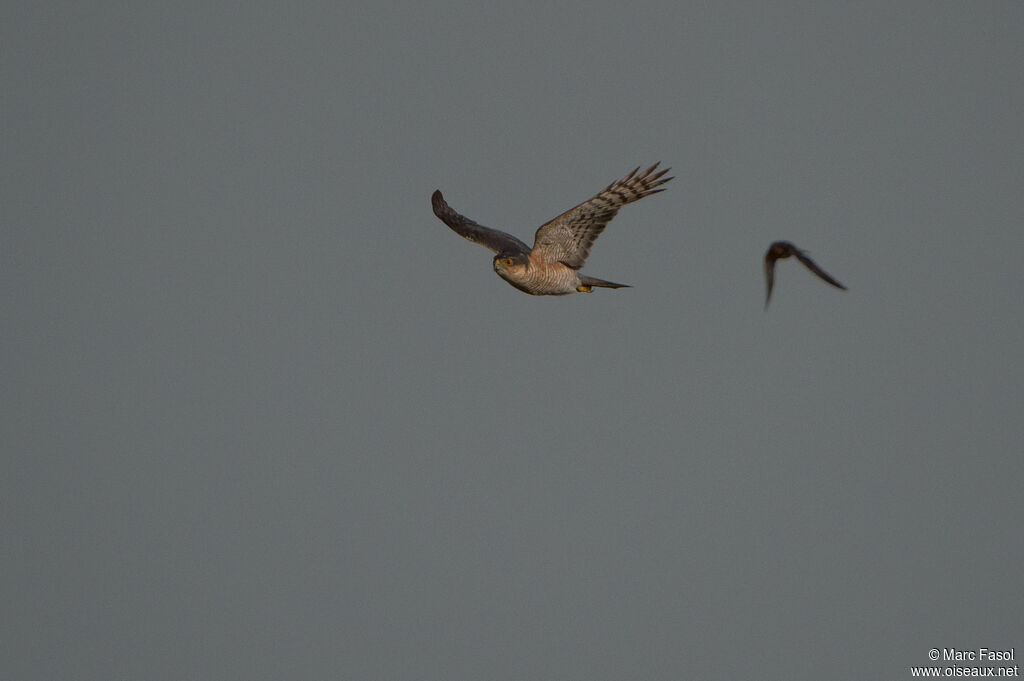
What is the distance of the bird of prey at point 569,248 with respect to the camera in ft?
47.6

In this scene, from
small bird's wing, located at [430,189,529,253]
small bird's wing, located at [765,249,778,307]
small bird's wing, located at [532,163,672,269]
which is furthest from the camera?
small bird's wing, located at [430,189,529,253]

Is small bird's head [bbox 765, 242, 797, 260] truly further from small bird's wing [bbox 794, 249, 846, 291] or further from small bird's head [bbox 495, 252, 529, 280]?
small bird's head [bbox 495, 252, 529, 280]

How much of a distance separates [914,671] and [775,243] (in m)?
10.7

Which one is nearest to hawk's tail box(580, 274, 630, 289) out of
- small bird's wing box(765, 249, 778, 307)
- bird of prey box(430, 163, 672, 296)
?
bird of prey box(430, 163, 672, 296)

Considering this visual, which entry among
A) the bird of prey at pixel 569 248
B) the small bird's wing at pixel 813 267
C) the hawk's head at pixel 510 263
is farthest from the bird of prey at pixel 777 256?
the hawk's head at pixel 510 263

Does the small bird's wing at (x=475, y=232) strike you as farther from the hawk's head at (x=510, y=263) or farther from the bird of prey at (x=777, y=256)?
the bird of prey at (x=777, y=256)

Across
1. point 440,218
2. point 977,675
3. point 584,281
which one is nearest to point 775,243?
point 584,281

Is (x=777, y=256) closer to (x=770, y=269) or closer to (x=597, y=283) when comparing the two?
(x=770, y=269)

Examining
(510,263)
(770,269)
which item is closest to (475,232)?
(510,263)

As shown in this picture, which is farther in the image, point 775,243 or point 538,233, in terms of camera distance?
point 538,233

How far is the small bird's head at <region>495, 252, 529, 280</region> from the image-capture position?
1488 centimetres

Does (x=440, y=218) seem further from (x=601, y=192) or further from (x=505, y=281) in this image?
(x=601, y=192)

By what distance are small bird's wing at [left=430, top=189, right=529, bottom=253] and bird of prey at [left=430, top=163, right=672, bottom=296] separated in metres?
0.35

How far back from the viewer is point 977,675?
20438 millimetres
